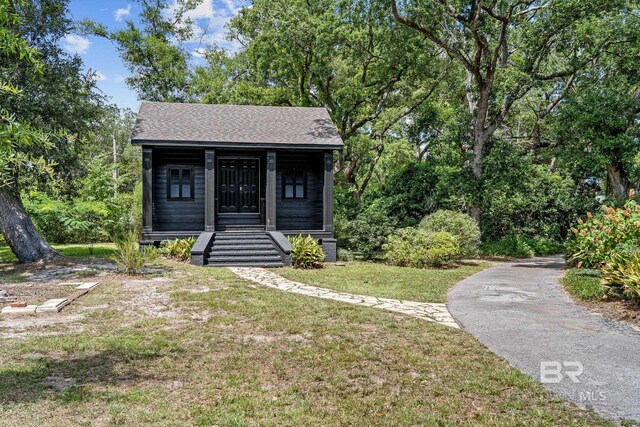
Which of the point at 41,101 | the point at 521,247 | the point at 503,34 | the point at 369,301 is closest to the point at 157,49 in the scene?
the point at 41,101

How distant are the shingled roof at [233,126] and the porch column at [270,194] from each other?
511 mm

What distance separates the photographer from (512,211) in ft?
60.1

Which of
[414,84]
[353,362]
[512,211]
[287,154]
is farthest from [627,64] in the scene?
[353,362]

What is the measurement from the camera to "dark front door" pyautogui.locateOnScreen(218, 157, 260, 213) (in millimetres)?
15406

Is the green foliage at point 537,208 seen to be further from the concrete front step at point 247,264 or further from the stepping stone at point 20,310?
the stepping stone at point 20,310

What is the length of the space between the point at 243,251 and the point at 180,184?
4039 mm

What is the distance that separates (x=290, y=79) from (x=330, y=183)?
9.40 m

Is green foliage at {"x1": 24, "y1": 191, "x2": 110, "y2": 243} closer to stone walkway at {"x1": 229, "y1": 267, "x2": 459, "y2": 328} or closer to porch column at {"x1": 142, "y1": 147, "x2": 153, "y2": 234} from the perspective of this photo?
porch column at {"x1": 142, "y1": 147, "x2": 153, "y2": 234}

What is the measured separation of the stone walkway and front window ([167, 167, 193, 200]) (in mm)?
5880

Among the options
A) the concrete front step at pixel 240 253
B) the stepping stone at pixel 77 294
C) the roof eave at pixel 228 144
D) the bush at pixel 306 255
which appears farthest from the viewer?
the roof eave at pixel 228 144


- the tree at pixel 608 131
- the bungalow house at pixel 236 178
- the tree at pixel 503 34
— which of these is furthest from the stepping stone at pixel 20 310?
the tree at pixel 608 131

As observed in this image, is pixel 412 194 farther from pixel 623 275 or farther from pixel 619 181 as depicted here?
pixel 623 275

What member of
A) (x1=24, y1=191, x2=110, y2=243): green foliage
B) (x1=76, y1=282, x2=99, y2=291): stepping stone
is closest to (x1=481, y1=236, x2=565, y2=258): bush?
(x1=76, y1=282, x2=99, y2=291): stepping stone

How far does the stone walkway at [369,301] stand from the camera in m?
6.57
